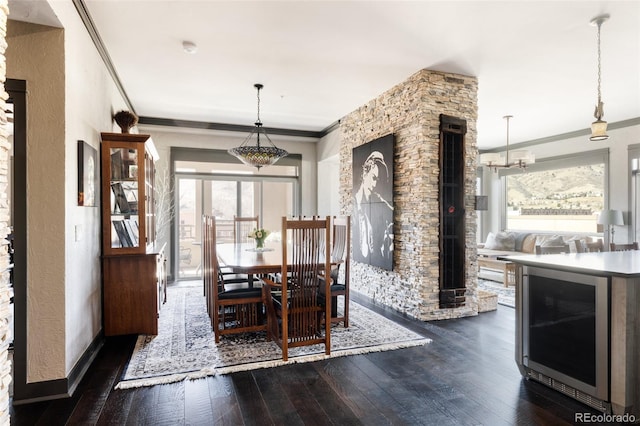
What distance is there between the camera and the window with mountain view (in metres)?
6.71

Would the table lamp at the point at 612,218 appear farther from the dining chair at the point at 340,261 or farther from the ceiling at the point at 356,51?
the dining chair at the point at 340,261

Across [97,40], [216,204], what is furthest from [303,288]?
[216,204]

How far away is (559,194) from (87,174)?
8.06 meters

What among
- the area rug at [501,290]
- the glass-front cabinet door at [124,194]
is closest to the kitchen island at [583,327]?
the area rug at [501,290]

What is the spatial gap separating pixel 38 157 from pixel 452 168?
397 cm

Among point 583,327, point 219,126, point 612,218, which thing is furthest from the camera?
point 219,126

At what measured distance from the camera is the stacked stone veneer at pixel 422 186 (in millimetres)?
4188

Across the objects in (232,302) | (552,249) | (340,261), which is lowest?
(232,302)

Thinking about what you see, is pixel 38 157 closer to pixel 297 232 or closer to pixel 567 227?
pixel 297 232

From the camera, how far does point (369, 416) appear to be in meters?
2.20

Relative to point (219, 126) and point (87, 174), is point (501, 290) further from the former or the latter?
point (87, 174)

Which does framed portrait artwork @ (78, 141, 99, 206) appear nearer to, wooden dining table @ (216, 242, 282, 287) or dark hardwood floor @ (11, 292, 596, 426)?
wooden dining table @ (216, 242, 282, 287)

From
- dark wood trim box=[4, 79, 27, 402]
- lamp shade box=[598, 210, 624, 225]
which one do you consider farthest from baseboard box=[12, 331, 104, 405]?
lamp shade box=[598, 210, 624, 225]

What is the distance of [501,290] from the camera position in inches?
232
